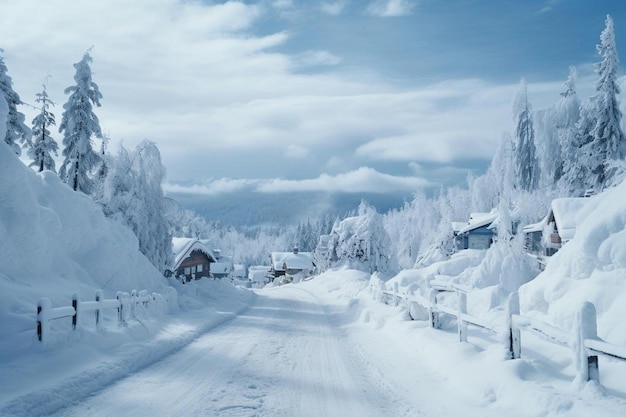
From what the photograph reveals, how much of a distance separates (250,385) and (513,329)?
4735 mm

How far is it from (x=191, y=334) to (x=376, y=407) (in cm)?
804

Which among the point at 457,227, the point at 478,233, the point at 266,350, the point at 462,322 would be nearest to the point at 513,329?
the point at 462,322

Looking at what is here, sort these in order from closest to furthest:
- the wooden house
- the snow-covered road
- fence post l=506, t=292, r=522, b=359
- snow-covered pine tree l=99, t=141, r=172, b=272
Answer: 1. the snow-covered road
2. fence post l=506, t=292, r=522, b=359
3. snow-covered pine tree l=99, t=141, r=172, b=272
4. the wooden house

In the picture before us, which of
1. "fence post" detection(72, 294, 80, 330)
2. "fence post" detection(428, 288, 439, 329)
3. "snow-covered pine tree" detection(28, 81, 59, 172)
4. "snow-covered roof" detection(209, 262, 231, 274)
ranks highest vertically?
"snow-covered pine tree" detection(28, 81, 59, 172)

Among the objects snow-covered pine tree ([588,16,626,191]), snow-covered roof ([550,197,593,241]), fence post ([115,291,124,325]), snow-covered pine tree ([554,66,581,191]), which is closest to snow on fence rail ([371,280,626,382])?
fence post ([115,291,124,325])

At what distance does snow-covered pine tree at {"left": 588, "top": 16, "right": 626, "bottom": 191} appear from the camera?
134ft

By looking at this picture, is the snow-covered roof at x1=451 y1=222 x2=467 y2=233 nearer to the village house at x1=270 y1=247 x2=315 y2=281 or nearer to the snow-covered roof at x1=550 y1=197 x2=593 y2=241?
the snow-covered roof at x1=550 y1=197 x2=593 y2=241

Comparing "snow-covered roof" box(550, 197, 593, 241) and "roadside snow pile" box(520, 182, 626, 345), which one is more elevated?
"snow-covered roof" box(550, 197, 593, 241)

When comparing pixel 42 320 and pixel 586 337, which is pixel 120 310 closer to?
pixel 42 320

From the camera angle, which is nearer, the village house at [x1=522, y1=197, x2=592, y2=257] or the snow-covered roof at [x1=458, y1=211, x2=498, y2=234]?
the village house at [x1=522, y1=197, x2=592, y2=257]

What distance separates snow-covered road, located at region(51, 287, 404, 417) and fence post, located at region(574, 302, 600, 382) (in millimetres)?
2763

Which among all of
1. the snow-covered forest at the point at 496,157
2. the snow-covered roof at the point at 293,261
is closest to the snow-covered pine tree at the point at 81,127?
the snow-covered forest at the point at 496,157

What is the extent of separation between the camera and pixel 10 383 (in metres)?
7.48

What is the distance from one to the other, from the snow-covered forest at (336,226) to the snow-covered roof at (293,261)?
91.5 ft
